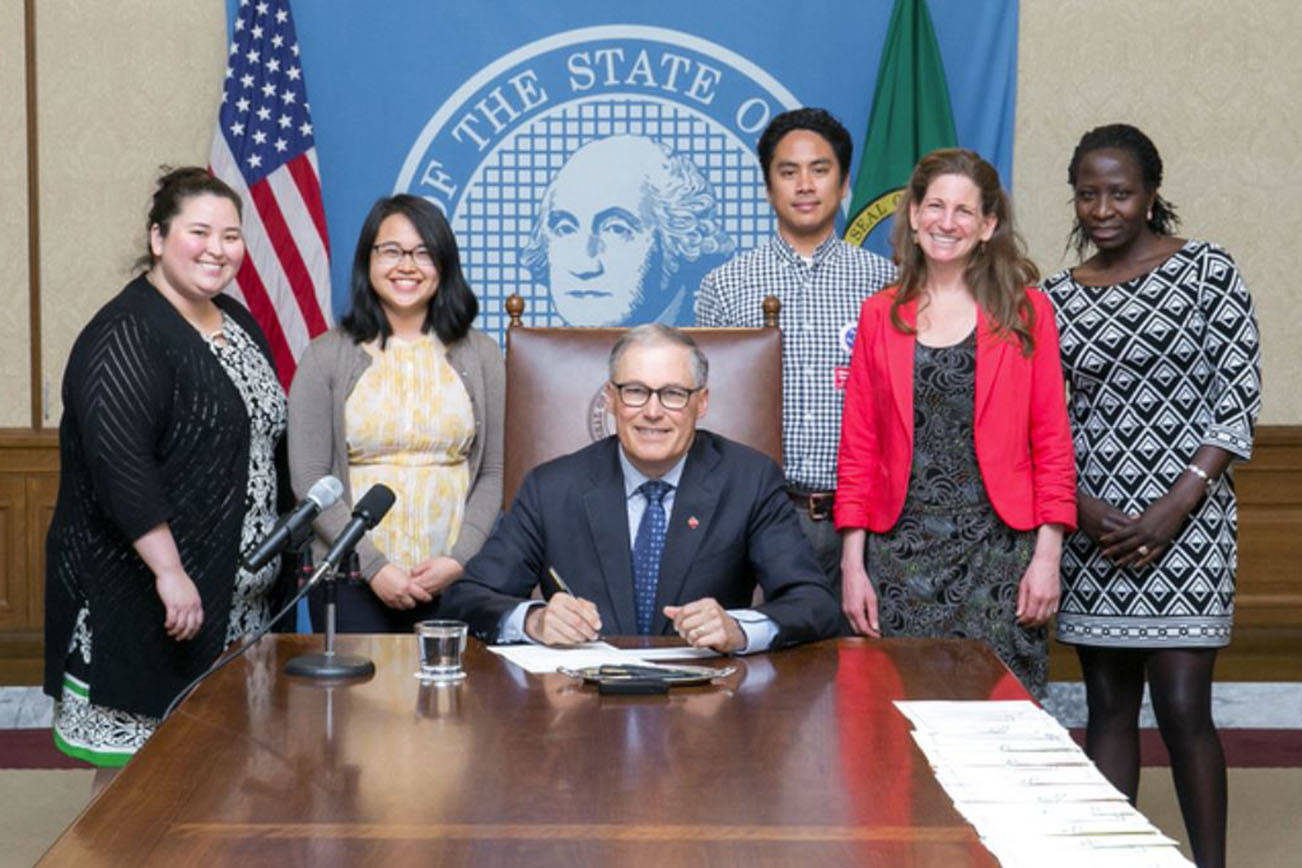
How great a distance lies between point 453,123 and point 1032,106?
181 cm

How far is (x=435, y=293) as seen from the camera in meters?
3.45

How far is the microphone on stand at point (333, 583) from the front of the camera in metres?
2.33

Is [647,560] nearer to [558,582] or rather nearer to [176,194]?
[558,582]

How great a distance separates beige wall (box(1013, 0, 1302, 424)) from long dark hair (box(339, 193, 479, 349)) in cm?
236

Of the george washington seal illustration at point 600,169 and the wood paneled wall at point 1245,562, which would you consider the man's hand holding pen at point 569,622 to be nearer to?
the george washington seal illustration at point 600,169

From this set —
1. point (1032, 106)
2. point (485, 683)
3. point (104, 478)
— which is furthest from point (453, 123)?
point (485, 683)

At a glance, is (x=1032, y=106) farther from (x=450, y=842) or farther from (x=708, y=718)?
(x=450, y=842)

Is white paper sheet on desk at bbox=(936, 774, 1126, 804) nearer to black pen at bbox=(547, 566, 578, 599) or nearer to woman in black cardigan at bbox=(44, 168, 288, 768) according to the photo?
black pen at bbox=(547, 566, 578, 599)

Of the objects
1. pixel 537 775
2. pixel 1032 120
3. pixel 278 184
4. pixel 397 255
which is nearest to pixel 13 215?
pixel 278 184

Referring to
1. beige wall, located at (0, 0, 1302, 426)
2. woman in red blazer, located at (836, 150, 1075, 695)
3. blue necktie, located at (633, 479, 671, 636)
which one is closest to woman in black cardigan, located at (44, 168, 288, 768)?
blue necktie, located at (633, 479, 671, 636)

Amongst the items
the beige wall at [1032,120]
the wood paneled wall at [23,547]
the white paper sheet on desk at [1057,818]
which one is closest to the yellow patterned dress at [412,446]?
the white paper sheet on desk at [1057,818]

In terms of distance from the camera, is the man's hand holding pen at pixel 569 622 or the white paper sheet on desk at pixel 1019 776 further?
the man's hand holding pen at pixel 569 622

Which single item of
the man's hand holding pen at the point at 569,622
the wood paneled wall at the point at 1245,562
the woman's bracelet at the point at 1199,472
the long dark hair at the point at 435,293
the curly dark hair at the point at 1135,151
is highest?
the curly dark hair at the point at 1135,151

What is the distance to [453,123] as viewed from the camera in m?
4.91
